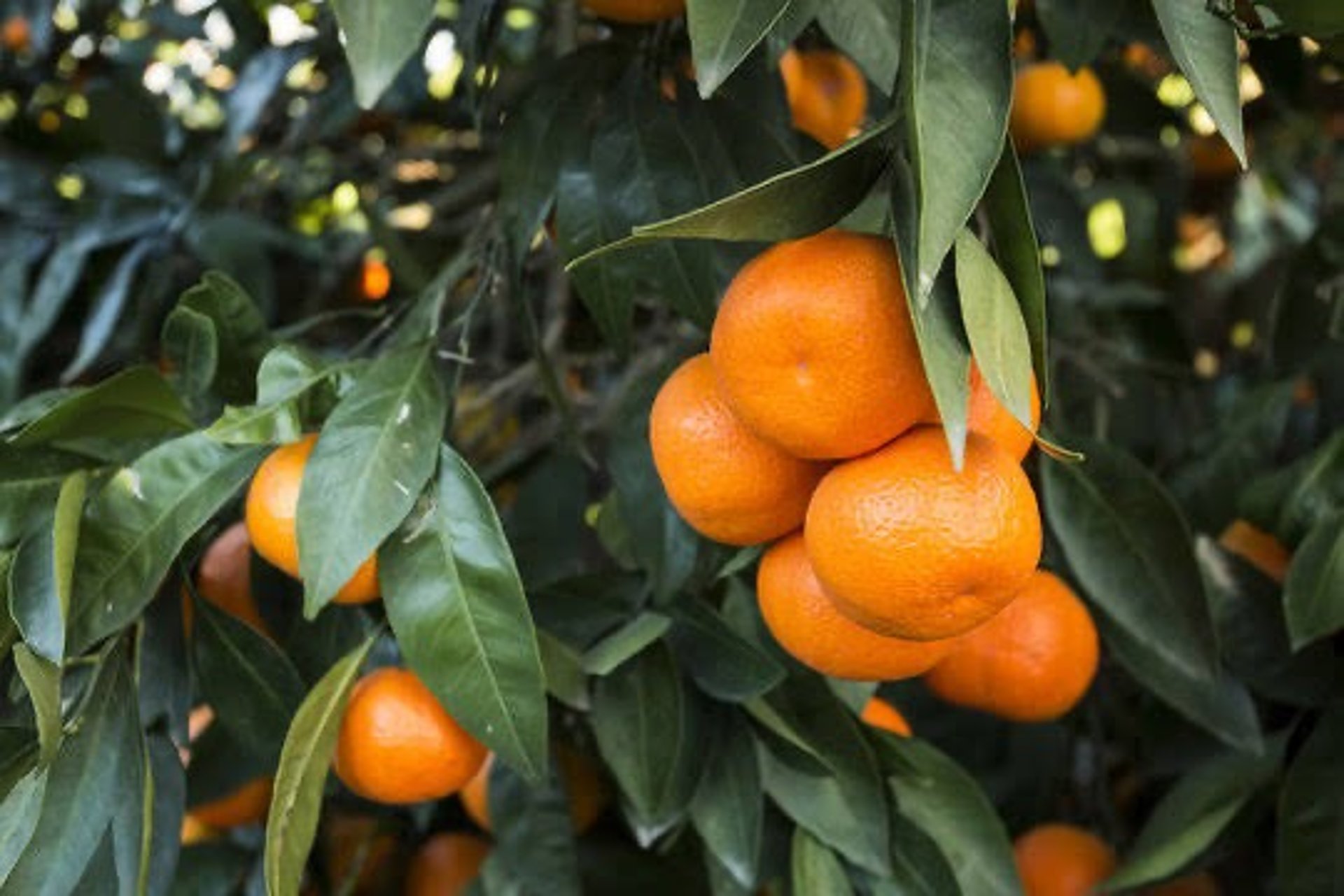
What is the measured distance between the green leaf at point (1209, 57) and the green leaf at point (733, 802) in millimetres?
446

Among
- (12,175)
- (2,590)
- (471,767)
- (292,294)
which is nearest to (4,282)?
(12,175)

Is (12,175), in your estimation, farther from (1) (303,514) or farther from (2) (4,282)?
(1) (303,514)

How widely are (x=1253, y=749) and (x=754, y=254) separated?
46cm

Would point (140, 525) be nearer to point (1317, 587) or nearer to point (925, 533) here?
point (925, 533)

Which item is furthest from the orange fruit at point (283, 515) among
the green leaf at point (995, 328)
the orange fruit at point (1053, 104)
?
the orange fruit at point (1053, 104)

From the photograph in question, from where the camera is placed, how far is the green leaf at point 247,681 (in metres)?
0.89

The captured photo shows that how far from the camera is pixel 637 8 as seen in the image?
0.89m

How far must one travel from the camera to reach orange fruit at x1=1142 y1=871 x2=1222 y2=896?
3.92ft

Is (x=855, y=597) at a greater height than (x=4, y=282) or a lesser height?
greater

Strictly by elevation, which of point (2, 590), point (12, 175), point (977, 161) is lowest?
point (12, 175)

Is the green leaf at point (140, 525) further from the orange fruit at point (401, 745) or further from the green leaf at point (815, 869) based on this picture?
the green leaf at point (815, 869)

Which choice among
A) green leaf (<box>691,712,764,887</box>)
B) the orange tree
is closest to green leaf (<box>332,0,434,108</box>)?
the orange tree

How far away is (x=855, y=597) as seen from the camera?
2.17ft

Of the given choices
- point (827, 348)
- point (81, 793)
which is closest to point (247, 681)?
point (81, 793)
